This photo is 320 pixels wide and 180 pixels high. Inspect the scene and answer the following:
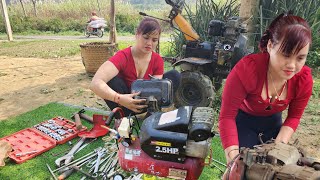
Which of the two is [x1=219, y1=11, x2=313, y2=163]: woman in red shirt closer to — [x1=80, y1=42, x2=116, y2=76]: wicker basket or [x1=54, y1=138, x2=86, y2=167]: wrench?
[x1=54, y1=138, x2=86, y2=167]: wrench

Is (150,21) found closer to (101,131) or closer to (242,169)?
(101,131)

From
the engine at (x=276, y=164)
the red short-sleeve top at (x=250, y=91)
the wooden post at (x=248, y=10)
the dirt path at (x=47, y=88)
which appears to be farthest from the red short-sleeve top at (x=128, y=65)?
the wooden post at (x=248, y=10)

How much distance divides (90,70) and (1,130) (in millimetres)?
2824

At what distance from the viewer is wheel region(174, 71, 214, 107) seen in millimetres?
3553

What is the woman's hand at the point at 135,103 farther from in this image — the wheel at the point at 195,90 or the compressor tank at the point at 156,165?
the wheel at the point at 195,90

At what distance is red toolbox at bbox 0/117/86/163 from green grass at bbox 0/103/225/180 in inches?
2.2

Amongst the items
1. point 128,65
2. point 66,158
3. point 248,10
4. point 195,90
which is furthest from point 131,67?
point 248,10

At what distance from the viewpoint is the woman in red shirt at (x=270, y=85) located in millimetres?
1430

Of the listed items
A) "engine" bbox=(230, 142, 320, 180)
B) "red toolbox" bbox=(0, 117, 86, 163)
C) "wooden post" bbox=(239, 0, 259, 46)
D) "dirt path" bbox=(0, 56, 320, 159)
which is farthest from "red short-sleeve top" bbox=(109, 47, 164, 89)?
"wooden post" bbox=(239, 0, 259, 46)

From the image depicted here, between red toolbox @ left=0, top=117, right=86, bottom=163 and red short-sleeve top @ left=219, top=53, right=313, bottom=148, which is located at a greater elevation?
red short-sleeve top @ left=219, top=53, right=313, bottom=148

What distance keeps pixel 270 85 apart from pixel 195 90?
197cm

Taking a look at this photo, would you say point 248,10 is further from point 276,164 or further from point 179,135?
point 276,164

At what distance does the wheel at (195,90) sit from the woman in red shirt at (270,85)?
58.9 inches

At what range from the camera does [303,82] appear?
5.75 ft
